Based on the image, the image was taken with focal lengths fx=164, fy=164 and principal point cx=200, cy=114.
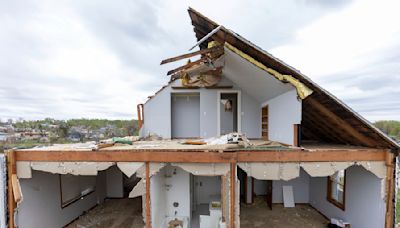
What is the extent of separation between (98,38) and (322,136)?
1134 centimetres

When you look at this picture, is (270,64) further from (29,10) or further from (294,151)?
(29,10)

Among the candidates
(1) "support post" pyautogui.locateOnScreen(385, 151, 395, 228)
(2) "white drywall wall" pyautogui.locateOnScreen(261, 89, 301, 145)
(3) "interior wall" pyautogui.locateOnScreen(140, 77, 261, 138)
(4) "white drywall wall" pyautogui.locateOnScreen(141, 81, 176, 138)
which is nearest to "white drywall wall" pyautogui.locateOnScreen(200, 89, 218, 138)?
(3) "interior wall" pyautogui.locateOnScreen(140, 77, 261, 138)

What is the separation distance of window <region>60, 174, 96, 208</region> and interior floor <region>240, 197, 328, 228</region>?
6639mm

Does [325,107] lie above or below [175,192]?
above

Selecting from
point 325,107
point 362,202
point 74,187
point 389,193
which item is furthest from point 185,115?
point 389,193

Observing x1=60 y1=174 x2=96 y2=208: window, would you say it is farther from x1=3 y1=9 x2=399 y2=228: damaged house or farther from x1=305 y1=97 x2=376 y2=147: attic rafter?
x1=305 y1=97 x2=376 y2=147: attic rafter

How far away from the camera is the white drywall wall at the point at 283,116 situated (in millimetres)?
4727

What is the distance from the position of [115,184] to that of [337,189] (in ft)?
32.8

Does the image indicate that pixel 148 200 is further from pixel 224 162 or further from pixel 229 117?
pixel 229 117

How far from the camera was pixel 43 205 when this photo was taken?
5375 millimetres

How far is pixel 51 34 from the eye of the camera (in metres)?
7.64

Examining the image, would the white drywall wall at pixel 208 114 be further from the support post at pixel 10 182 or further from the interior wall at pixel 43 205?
the support post at pixel 10 182

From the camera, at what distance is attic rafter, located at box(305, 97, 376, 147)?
15.0 ft

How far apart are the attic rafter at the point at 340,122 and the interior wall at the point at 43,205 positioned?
8673mm
